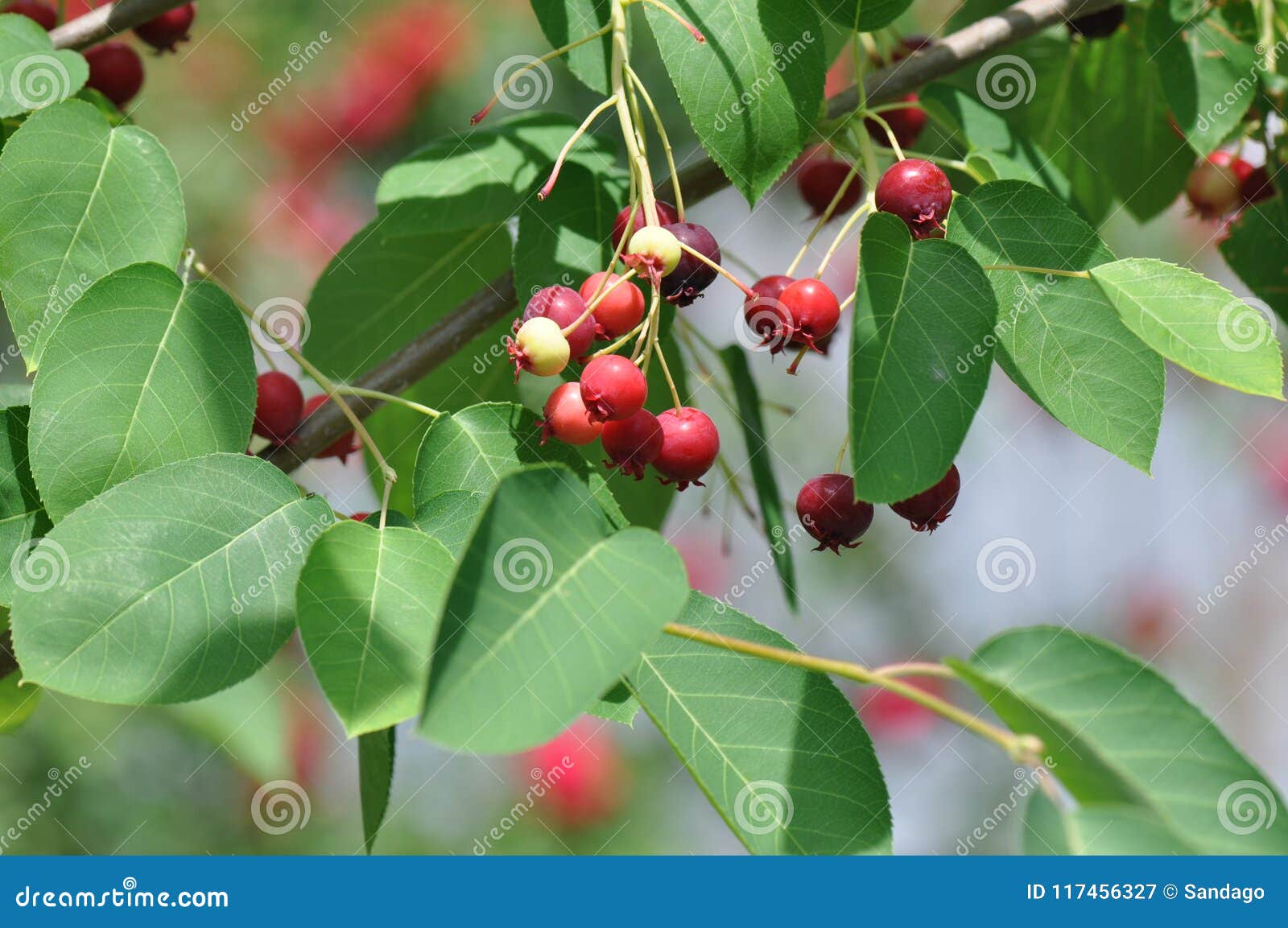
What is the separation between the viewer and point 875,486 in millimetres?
718

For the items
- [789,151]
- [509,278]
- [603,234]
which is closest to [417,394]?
[509,278]

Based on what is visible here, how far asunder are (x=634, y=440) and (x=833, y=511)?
193 millimetres

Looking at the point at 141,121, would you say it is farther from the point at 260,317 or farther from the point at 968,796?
the point at 968,796

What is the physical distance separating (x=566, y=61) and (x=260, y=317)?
1.19 ft

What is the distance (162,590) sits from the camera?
74cm

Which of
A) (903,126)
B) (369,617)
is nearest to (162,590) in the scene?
(369,617)

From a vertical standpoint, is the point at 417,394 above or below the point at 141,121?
above

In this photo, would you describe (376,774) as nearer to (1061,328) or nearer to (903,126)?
(1061,328)

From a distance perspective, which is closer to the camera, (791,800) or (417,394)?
(791,800)

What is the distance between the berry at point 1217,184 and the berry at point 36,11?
142cm

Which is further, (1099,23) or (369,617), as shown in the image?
(1099,23)

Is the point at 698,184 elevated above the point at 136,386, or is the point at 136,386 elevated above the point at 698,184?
the point at 698,184

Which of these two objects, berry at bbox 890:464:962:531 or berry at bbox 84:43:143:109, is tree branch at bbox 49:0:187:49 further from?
berry at bbox 890:464:962:531

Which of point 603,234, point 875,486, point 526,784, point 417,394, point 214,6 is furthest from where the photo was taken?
point 526,784
